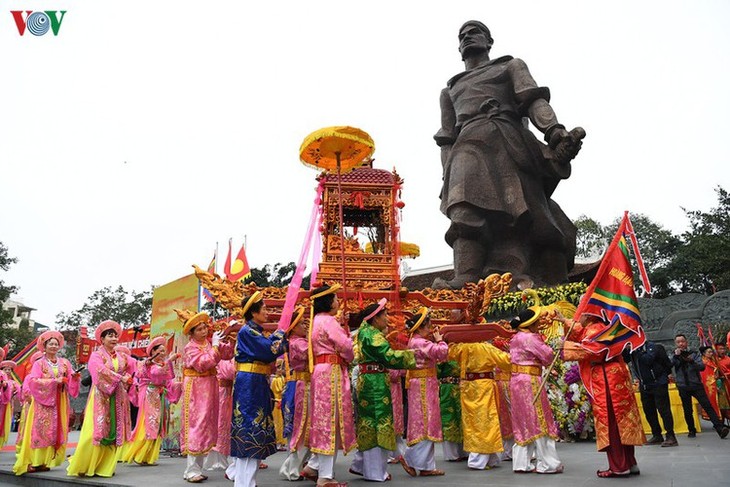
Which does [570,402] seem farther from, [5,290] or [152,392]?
[5,290]

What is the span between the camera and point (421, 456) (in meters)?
5.86

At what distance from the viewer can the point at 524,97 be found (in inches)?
538

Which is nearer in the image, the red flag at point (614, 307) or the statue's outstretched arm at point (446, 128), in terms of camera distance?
the red flag at point (614, 307)

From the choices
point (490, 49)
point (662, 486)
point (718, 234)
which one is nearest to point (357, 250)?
point (662, 486)

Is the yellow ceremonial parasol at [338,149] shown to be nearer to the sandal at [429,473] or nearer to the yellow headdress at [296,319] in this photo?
the yellow headdress at [296,319]

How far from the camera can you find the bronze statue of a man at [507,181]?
1305cm

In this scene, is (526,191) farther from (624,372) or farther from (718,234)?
(718,234)

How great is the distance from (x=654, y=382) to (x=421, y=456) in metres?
4.15

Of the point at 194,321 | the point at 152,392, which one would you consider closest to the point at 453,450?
the point at 194,321

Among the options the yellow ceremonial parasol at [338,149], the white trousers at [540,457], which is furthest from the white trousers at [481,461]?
the yellow ceremonial parasol at [338,149]

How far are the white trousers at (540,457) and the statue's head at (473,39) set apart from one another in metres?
11.9

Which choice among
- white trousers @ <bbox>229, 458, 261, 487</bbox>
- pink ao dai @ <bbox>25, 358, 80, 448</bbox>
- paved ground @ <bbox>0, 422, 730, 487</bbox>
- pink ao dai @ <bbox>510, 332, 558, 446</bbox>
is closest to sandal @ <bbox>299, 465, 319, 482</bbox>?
→ paved ground @ <bbox>0, 422, 730, 487</bbox>

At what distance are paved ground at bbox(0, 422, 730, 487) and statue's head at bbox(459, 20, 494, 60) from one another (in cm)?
1086

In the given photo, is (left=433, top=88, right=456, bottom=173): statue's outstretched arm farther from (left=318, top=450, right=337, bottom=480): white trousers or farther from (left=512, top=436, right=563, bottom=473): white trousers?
(left=318, top=450, right=337, bottom=480): white trousers
